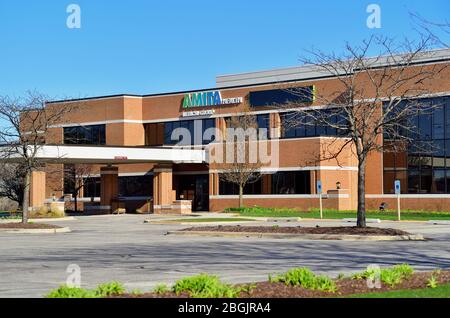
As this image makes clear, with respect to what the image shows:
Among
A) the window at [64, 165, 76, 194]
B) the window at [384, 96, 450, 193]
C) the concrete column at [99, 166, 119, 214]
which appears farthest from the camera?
the window at [64, 165, 76, 194]

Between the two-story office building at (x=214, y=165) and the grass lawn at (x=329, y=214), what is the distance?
2.16 meters

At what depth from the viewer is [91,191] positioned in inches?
2557

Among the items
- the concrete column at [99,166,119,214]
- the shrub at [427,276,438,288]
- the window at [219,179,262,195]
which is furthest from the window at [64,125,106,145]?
the shrub at [427,276,438,288]

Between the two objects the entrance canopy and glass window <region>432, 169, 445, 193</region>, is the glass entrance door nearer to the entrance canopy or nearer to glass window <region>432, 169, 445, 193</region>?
the entrance canopy

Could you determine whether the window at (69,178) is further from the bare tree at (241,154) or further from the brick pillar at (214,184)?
the bare tree at (241,154)

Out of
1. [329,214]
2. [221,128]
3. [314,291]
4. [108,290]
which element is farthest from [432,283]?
[221,128]

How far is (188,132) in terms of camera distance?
6212 centimetres

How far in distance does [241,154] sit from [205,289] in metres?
43.3

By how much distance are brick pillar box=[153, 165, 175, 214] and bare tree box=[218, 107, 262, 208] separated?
4207 mm

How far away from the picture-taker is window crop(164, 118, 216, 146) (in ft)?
201

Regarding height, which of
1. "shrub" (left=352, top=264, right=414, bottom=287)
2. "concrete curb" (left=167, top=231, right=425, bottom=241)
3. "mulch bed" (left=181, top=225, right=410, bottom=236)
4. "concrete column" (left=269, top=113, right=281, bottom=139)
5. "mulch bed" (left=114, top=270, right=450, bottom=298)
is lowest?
"concrete curb" (left=167, top=231, right=425, bottom=241)

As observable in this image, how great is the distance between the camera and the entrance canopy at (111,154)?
151 feet
